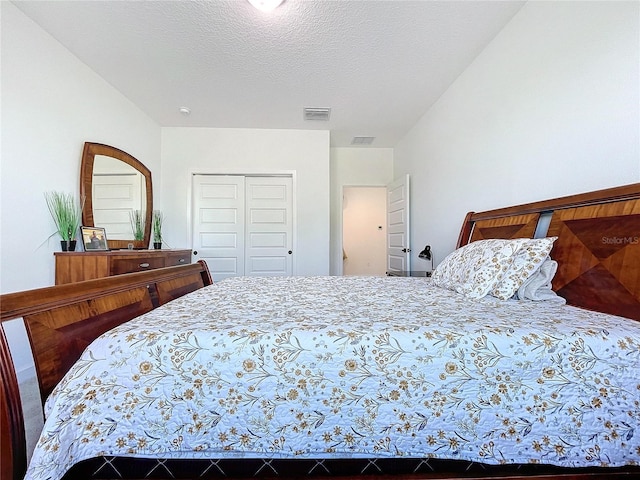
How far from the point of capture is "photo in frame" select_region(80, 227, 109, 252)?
261cm

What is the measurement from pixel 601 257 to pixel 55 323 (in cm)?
211

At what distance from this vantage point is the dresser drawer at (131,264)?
2.42m

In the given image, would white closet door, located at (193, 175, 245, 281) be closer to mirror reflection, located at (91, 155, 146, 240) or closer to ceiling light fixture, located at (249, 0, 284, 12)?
mirror reflection, located at (91, 155, 146, 240)

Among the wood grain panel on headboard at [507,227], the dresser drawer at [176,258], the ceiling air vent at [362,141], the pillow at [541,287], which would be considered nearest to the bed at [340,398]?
the pillow at [541,287]

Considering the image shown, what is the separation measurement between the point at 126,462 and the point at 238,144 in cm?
393

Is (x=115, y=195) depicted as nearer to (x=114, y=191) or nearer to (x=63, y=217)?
(x=114, y=191)

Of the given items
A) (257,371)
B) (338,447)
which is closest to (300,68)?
(257,371)

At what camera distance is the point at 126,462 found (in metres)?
0.82

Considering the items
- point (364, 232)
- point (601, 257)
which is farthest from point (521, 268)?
point (364, 232)

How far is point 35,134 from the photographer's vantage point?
220cm

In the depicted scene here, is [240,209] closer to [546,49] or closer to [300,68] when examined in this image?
[300,68]

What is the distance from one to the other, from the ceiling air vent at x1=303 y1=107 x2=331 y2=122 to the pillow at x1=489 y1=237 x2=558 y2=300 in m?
2.82

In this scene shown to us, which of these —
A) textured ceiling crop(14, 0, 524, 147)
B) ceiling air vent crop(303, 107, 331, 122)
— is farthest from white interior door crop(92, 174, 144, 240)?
ceiling air vent crop(303, 107, 331, 122)

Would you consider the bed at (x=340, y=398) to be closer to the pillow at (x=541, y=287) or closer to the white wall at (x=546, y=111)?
the pillow at (x=541, y=287)
